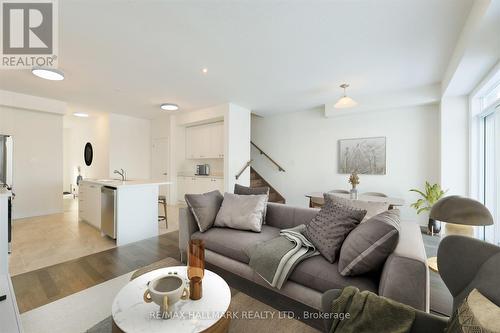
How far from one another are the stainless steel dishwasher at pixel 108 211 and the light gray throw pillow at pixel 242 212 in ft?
5.66

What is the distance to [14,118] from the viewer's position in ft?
13.9

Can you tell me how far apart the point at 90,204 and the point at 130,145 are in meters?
3.14

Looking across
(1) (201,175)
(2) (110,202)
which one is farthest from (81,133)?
(2) (110,202)

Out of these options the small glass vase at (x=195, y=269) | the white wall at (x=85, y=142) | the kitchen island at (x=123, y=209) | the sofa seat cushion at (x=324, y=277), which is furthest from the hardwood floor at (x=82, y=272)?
the white wall at (x=85, y=142)

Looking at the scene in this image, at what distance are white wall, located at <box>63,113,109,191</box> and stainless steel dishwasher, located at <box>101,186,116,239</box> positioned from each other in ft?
10.7

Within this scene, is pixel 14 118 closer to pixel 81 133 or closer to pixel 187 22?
pixel 81 133

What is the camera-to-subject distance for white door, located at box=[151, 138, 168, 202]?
637 cm

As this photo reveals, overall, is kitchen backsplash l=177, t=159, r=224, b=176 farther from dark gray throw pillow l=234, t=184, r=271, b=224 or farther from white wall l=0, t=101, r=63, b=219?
dark gray throw pillow l=234, t=184, r=271, b=224

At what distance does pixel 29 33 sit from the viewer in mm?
2219

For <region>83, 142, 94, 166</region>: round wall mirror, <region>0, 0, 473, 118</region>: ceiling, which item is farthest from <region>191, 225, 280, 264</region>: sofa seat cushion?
<region>83, 142, 94, 166</region>: round wall mirror

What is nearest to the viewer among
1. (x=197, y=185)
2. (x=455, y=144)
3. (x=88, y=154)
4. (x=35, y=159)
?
(x=455, y=144)

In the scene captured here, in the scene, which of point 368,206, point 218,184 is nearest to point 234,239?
point 368,206

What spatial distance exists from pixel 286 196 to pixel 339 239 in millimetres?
4150

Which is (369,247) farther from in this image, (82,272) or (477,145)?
(477,145)
